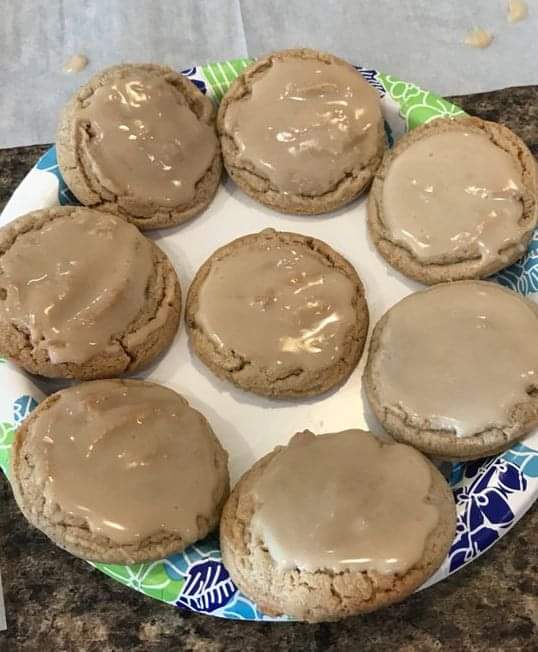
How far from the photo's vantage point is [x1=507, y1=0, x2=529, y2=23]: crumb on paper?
188cm

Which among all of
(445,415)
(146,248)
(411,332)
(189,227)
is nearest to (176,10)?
(189,227)

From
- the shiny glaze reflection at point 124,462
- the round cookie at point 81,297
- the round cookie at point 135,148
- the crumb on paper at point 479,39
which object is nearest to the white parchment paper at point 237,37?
the crumb on paper at point 479,39

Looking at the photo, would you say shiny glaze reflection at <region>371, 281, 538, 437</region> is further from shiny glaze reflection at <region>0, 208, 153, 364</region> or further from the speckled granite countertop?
shiny glaze reflection at <region>0, 208, 153, 364</region>

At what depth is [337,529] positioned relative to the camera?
1.10m

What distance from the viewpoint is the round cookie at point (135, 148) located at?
140 centimetres

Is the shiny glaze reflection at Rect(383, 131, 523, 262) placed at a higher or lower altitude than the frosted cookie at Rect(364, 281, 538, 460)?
higher

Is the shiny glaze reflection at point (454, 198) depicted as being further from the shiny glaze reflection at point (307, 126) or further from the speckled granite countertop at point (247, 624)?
the speckled granite countertop at point (247, 624)

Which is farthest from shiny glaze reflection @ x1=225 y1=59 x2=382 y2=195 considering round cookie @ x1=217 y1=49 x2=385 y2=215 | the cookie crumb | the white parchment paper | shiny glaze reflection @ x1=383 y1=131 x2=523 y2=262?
the cookie crumb

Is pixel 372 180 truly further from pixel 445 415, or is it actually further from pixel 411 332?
pixel 445 415

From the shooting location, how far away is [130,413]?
1221 mm

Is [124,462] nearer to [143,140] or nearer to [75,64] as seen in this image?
[143,140]

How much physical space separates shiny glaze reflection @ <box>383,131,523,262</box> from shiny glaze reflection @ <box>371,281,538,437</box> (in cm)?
9

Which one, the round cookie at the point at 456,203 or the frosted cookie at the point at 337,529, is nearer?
the frosted cookie at the point at 337,529

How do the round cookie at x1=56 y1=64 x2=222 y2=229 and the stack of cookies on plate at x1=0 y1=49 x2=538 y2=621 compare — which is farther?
the round cookie at x1=56 y1=64 x2=222 y2=229
